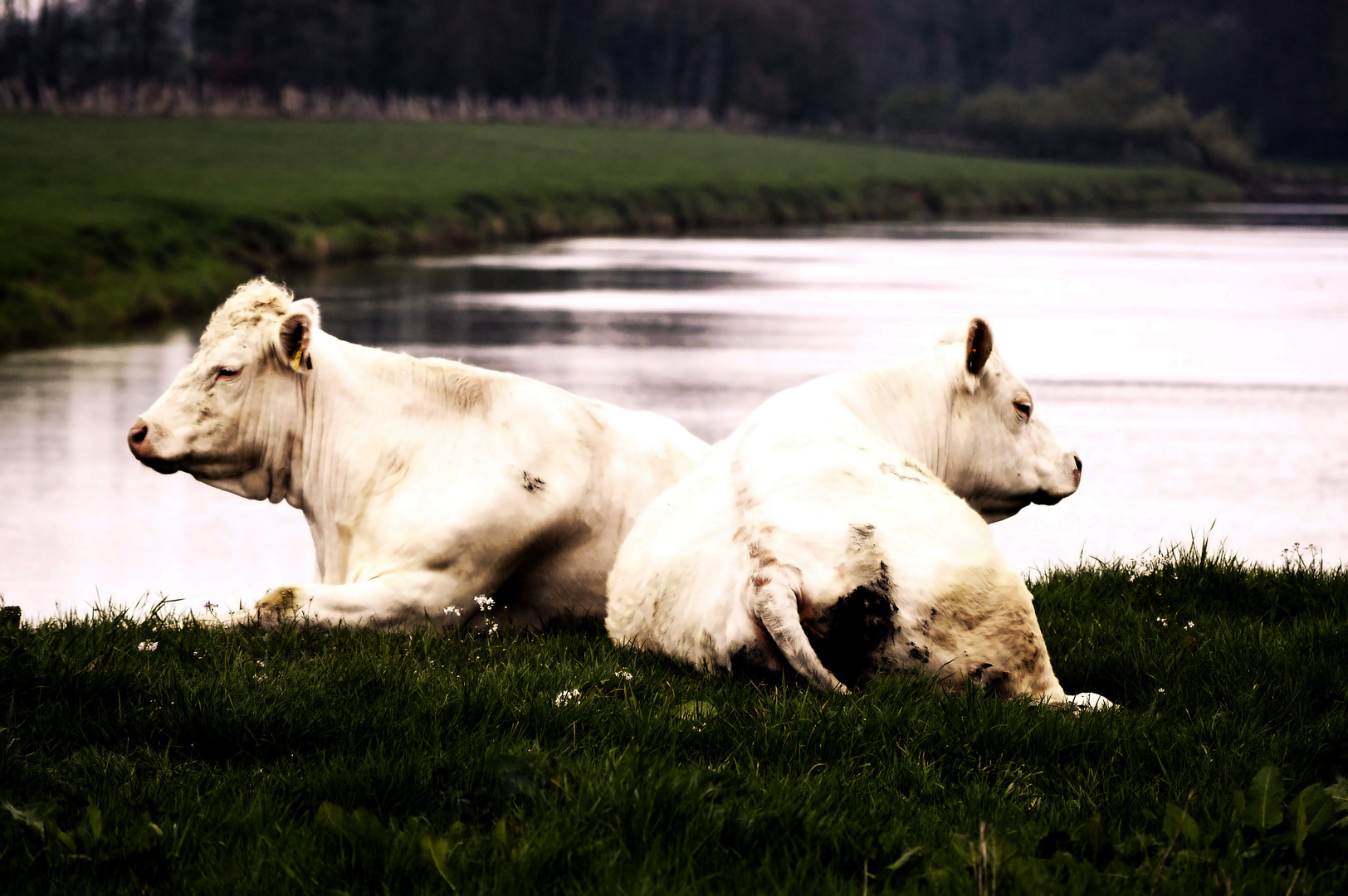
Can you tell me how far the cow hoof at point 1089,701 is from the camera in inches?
197

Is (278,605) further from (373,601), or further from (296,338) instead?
(296,338)

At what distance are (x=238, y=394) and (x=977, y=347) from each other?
3137mm

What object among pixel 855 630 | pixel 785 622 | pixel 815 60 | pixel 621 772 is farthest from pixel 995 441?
pixel 815 60

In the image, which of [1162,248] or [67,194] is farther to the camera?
[1162,248]

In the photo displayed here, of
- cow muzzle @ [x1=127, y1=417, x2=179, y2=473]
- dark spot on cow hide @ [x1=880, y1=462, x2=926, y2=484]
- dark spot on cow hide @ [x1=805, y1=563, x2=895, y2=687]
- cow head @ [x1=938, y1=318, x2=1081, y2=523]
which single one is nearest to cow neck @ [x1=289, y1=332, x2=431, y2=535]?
cow muzzle @ [x1=127, y1=417, x2=179, y2=473]

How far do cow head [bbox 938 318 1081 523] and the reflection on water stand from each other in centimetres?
311

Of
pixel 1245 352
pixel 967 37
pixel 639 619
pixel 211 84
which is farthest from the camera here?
pixel 967 37

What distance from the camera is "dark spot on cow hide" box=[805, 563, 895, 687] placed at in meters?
4.79

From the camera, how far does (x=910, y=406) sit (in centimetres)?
648

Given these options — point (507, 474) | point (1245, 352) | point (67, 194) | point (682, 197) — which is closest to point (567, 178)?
point (682, 197)

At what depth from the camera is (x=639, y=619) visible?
5633 mm

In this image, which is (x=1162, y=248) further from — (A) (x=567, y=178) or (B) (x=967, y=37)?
(B) (x=967, y=37)

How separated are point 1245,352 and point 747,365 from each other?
807cm

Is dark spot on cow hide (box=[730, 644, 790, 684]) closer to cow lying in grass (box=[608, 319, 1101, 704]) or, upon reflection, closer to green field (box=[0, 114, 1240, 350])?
cow lying in grass (box=[608, 319, 1101, 704])
